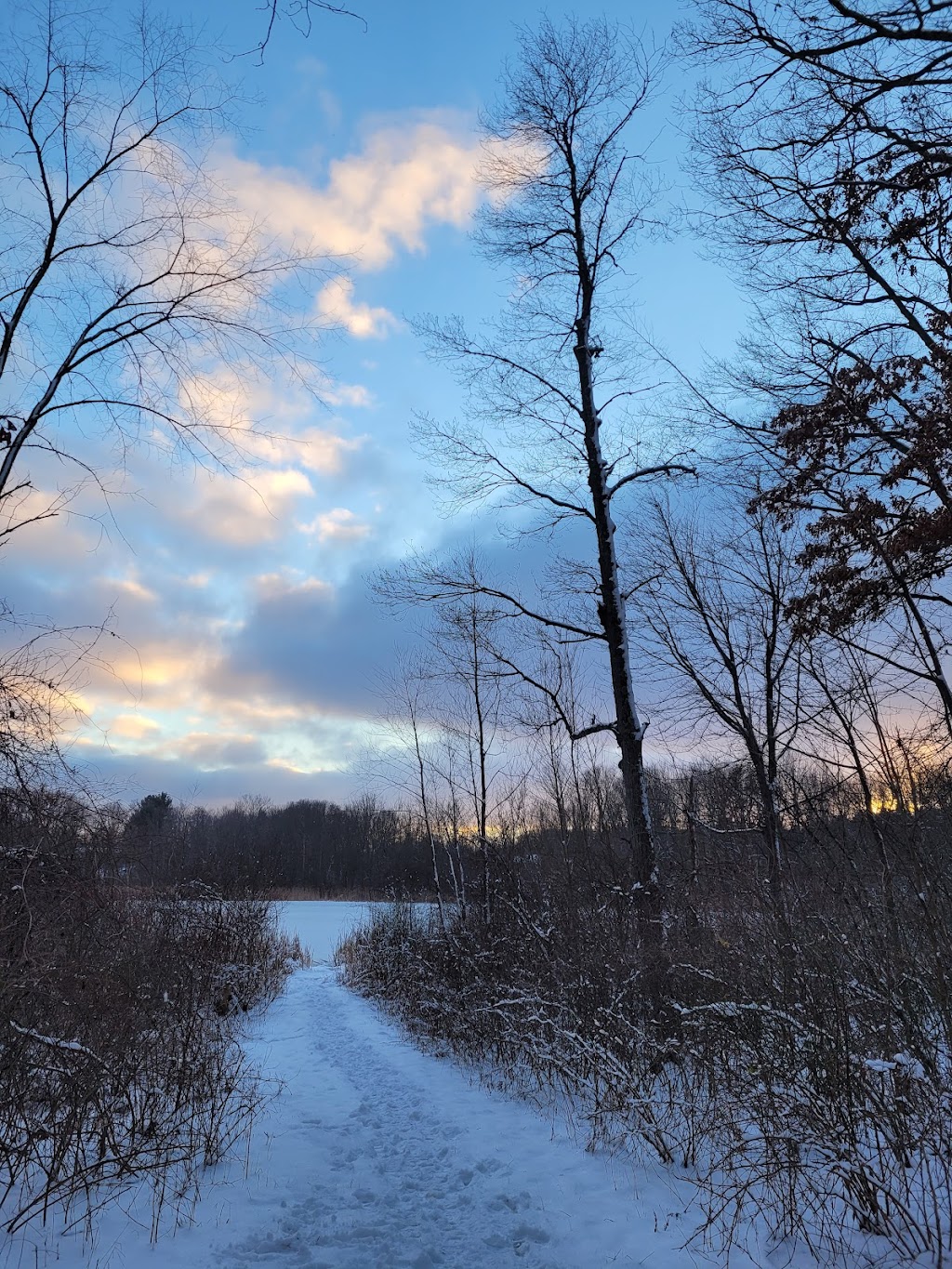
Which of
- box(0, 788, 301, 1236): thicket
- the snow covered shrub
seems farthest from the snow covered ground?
the snow covered shrub

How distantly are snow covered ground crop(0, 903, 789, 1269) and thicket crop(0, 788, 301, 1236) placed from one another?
243mm

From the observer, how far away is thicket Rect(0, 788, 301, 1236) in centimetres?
361

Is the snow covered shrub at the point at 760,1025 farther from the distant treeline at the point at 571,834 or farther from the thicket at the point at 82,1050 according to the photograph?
the thicket at the point at 82,1050

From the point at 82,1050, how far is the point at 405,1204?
7.42 feet

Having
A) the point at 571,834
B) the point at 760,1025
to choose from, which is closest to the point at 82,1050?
the point at 760,1025

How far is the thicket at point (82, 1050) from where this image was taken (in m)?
3.61

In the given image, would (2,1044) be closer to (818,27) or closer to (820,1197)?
(820,1197)

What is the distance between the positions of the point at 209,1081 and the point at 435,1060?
4.32 meters

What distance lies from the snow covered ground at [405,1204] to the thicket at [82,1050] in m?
0.24

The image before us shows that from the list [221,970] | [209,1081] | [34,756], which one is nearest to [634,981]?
[209,1081]

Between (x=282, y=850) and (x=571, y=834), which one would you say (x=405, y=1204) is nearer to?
(x=571, y=834)

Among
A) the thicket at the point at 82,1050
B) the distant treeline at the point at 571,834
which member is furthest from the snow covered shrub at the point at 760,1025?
the thicket at the point at 82,1050

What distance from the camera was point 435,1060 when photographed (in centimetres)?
874

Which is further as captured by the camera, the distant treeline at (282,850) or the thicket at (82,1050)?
the distant treeline at (282,850)
